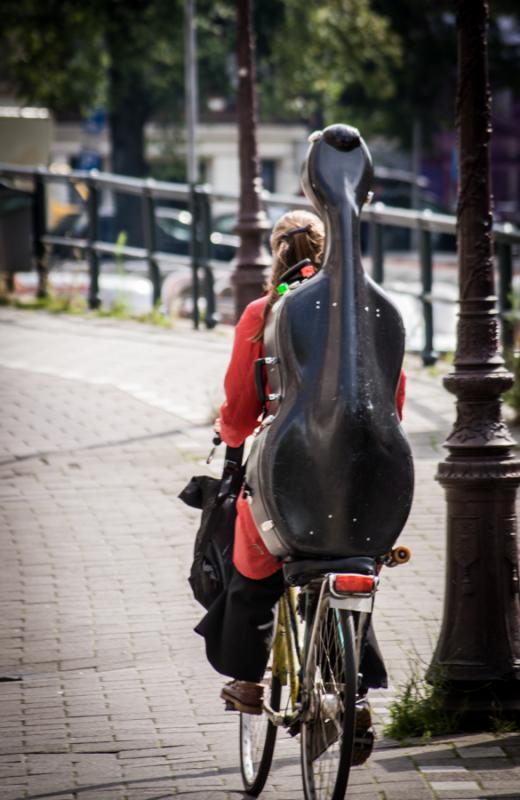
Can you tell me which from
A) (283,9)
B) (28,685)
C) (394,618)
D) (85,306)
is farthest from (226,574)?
(283,9)

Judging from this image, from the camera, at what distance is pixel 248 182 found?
11422mm

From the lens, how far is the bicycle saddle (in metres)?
4.09

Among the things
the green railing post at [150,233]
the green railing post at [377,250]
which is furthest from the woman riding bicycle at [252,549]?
the green railing post at [150,233]

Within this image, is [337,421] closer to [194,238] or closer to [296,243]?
[296,243]

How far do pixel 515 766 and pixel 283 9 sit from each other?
3437 cm

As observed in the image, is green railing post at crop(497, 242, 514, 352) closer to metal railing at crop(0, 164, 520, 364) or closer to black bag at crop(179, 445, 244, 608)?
metal railing at crop(0, 164, 520, 364)

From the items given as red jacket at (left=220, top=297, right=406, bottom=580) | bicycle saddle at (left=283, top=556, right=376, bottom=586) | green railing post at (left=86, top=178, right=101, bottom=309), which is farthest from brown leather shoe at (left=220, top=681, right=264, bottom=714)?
green railing post at (left=86, top=178, right=101, bottom=309)

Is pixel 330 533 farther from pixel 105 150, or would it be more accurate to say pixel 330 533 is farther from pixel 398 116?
pixel 105 150

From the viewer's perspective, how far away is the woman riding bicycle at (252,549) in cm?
445

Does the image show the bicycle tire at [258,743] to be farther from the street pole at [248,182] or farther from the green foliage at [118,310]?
the green foliage at [118,310]

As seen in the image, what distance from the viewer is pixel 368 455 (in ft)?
13.4

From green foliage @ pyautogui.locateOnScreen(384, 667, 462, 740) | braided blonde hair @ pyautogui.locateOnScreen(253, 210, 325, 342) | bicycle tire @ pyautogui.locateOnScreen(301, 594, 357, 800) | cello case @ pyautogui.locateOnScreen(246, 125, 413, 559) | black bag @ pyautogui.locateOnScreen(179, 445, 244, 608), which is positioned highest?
braided blonde hair @ pyautogui.locateOnScreen(253, 210, 325, 342)

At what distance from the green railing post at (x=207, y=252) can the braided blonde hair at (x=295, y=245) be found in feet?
37.1

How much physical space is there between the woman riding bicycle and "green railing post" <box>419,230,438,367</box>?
9025 millimetres
